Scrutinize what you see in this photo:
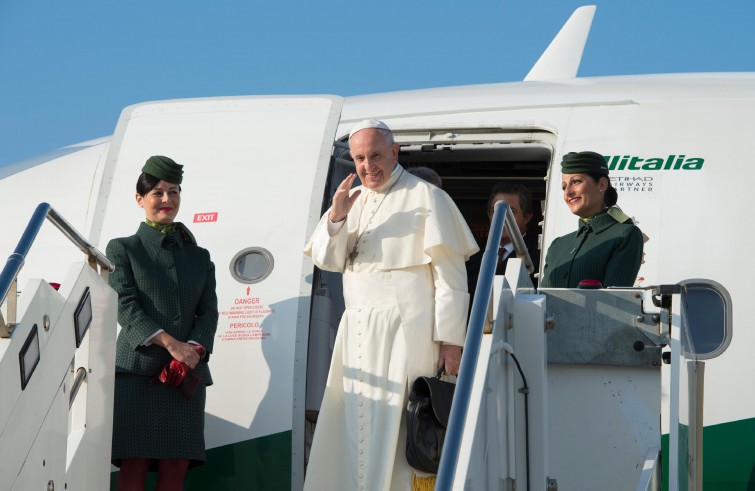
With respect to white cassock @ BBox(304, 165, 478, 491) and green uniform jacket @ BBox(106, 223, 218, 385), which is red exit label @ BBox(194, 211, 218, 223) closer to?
green uniform jacket @ BBox(106, 223, 218, 385)

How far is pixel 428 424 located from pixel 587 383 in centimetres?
74

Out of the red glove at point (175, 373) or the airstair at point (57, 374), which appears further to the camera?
the red glove at point (175, 373)

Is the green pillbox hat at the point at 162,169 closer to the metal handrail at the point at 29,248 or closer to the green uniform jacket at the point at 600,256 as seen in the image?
the metal handrail at the point at 29,248

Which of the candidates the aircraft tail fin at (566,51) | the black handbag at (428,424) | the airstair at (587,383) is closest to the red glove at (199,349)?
the black handbag at (428,424)

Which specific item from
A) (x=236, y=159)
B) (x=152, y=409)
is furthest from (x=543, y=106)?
(x=152, y=409)

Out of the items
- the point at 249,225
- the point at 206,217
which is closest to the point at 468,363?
the point at 249,225

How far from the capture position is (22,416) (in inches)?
175

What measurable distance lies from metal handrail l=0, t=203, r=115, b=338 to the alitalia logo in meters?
3.02

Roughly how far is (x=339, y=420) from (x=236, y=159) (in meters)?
2.34

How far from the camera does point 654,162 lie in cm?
654

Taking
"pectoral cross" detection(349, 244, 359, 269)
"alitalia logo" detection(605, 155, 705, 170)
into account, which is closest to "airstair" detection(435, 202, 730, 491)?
"pectoral cross" detection(349, 244, 359, 269)

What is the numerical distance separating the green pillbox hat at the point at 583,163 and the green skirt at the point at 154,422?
7.27 feet

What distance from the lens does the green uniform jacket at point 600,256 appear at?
5.30 metres

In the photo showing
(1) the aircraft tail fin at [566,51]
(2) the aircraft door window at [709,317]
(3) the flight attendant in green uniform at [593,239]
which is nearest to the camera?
(3) the flight attendant in green uniform at [593,239]
